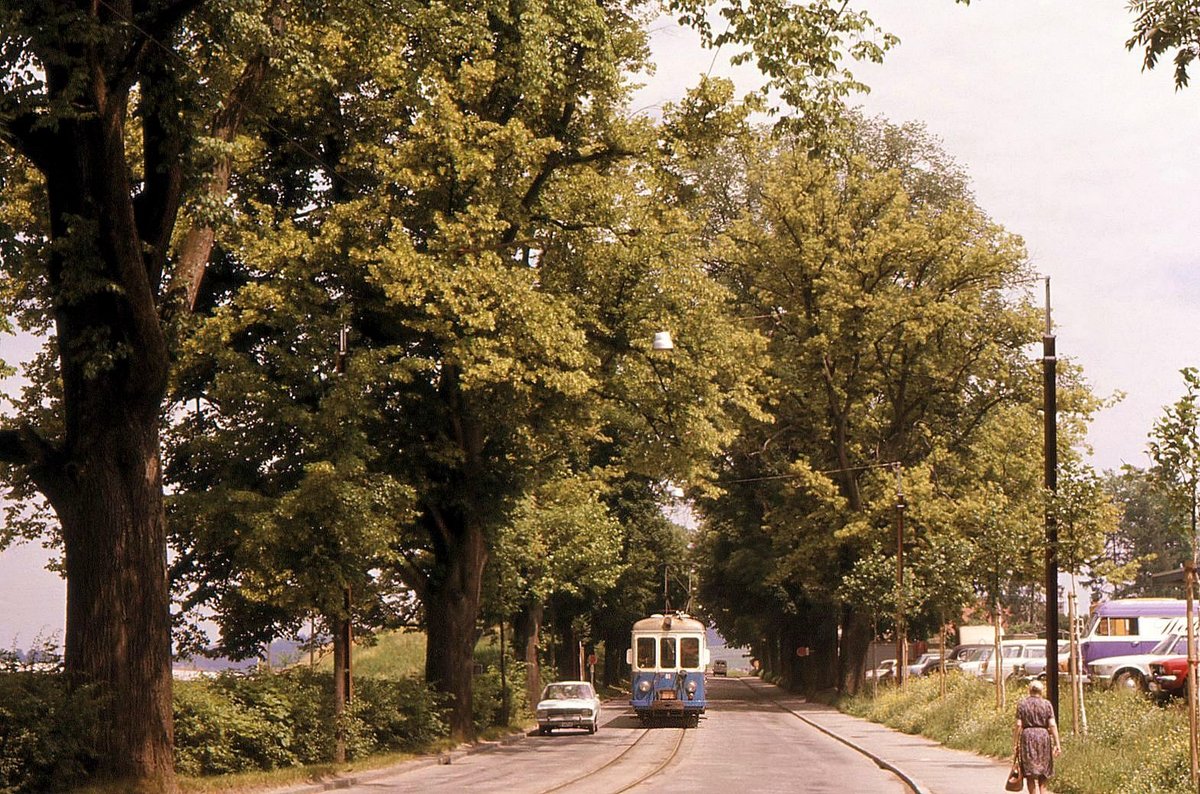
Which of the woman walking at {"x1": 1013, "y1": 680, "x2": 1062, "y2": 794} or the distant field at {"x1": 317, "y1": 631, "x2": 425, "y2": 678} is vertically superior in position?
the woman walking at {"x1": 1013, "y1": 680, "x2": 1062, "y2": 794}

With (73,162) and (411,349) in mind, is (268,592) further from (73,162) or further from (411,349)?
(73,162)

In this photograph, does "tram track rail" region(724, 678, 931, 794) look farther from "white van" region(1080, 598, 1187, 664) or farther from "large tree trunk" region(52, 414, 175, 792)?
"large tree trunk" region(52, 414, 175, 792)

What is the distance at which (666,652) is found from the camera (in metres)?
52.1

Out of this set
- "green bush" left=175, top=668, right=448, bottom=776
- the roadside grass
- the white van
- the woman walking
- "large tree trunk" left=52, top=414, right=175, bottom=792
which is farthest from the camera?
the white van

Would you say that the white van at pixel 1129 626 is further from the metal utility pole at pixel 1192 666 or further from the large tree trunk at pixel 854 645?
the metal utility pole at pixel 1192 666

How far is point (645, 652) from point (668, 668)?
3.57ft

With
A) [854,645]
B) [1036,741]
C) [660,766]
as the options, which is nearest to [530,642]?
[854,645]

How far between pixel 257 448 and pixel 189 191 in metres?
10.4

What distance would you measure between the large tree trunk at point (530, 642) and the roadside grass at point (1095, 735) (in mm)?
14611

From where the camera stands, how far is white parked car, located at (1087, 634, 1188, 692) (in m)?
39.6

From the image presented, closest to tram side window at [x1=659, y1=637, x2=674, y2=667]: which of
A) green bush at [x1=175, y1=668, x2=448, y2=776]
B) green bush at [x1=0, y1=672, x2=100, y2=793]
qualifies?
green bush at [x1=175, y1=668, x2=448, y2=776]

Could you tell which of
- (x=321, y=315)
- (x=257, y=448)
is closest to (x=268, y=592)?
(x=257, y=448)

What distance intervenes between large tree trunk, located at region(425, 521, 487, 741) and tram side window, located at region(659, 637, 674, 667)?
1634 cm

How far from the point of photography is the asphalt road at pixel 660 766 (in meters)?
→ 24.3
